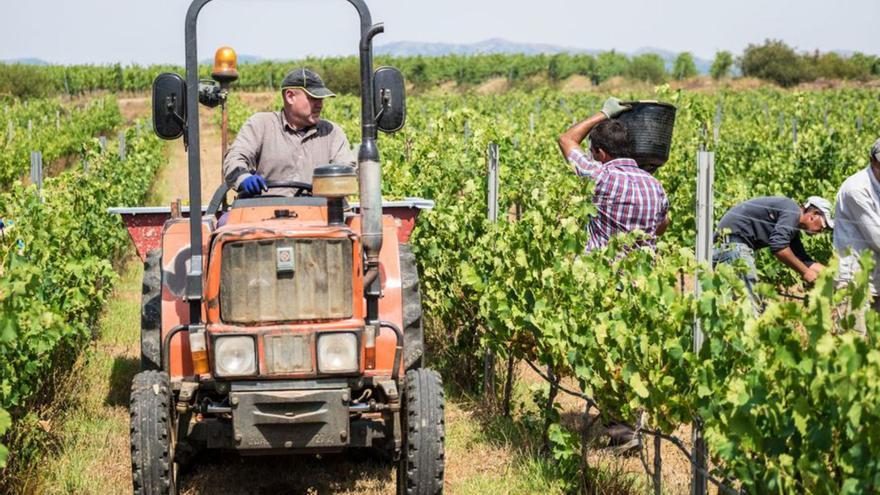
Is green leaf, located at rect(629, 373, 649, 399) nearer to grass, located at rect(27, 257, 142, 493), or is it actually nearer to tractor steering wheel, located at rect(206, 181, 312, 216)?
tractor steering wheel, located at rect(206, 181, 312, 216)

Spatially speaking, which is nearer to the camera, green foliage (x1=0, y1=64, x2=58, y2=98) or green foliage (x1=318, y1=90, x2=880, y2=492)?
green foliage (x1=318, y1=90, x2=880, y2=492)

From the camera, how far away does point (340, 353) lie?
412 cm

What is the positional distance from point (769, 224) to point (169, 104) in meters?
3.15

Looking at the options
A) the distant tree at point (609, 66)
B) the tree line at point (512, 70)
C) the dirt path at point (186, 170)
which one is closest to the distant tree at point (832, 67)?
the tree line at point (512, 70)

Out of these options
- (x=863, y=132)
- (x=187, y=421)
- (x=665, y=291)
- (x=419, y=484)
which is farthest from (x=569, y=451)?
(x=863, y=132)

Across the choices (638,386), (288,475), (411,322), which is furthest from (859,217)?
(288,475)

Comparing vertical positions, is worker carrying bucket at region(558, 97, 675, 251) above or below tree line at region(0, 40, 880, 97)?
below

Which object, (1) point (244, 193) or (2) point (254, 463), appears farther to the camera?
(2) point (254, 463)

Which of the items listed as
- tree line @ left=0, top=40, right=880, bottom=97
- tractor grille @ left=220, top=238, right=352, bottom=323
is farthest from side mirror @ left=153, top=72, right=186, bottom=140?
tree line @ left=0, top=40, right=880, bottom=97

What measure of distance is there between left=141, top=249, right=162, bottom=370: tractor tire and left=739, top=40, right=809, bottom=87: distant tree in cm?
5891

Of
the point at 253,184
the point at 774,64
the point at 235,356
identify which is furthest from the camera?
the point at 774,64

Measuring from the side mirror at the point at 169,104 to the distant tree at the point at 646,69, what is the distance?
63.2m

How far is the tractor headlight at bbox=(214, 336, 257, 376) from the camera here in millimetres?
4074

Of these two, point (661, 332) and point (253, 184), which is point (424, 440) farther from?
point (253, 184)
